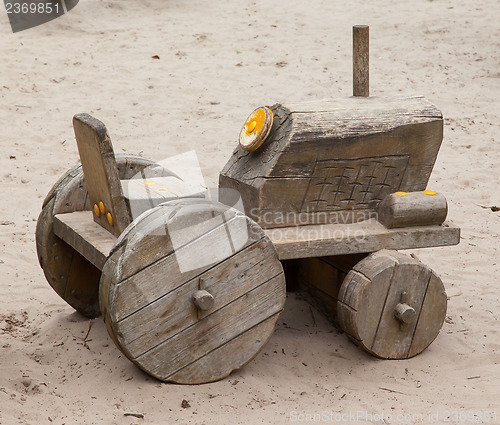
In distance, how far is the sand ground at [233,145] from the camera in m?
3.31

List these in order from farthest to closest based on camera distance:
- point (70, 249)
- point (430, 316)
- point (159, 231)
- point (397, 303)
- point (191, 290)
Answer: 1. point (70, 249)
2. point (430, 316)
3. point (397, 303)
4. point (191, 290)
5. point (159, 231)

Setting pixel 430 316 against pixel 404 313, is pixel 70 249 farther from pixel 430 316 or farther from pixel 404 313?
pixel 430 316

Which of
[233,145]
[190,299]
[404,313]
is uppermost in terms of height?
[190,299]

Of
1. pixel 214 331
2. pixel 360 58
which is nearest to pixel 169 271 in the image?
pixel 214 331

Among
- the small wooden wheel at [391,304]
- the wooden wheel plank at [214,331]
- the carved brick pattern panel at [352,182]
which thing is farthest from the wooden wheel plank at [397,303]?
the wooden wheel plank at [214,331]

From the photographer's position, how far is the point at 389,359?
3689 millimetres

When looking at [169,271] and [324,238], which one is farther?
[324,238]

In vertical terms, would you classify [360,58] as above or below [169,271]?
above

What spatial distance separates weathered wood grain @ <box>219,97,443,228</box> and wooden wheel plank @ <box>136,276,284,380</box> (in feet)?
1.27

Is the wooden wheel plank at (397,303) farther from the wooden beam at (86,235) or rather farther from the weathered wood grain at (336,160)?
the wooden beam at (86,235)

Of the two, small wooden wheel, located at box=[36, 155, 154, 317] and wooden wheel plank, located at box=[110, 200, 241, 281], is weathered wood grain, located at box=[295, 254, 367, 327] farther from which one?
small wooden wheel, located at box=[36, 155, 154, 317]

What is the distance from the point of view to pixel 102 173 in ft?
11.1

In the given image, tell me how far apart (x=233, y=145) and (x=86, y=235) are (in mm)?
3488

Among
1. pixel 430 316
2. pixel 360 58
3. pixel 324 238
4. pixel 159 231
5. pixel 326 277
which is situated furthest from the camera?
pixel 326 277
